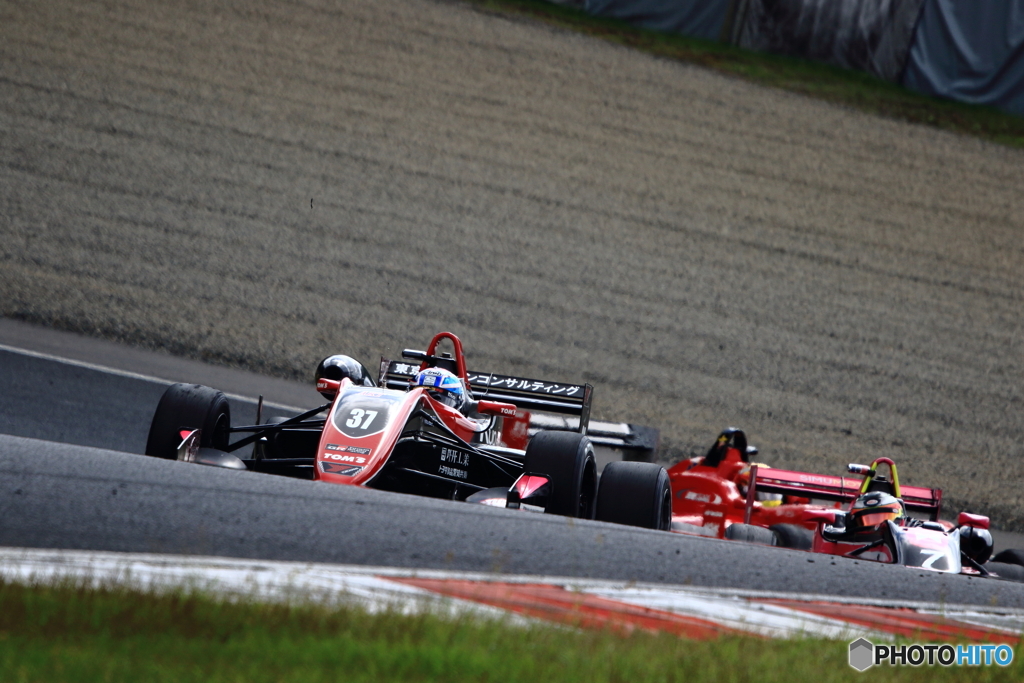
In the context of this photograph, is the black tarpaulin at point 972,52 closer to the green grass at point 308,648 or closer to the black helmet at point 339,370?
the black helmet at point 339,370

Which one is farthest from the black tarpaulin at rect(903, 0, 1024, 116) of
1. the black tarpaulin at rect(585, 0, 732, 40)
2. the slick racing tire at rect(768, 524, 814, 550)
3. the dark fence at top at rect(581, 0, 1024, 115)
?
the slick racing tire at rect(768, 524, 814, 550)

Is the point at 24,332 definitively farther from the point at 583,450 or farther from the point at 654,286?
the point at 654,286

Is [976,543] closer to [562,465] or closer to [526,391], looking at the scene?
[526,391]

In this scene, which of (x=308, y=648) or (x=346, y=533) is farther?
(x=346, y=533)

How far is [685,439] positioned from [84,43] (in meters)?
11.0

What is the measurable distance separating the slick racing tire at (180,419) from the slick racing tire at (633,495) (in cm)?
209

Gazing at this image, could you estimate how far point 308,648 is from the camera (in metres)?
1.82

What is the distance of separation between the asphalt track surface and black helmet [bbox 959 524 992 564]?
299 centimetres

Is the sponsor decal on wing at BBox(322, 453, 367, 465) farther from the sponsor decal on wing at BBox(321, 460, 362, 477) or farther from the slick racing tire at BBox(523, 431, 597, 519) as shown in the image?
the slick racing tire at BBox(523, 431, 597, 519)

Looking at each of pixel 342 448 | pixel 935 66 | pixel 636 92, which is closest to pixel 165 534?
pixel 342 448

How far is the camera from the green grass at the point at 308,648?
1.68 m

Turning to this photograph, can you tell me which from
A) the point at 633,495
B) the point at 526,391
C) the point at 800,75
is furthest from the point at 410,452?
the point at 800,75

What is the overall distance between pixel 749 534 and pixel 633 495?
6.13 feet

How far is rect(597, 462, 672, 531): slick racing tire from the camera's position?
524 cm
